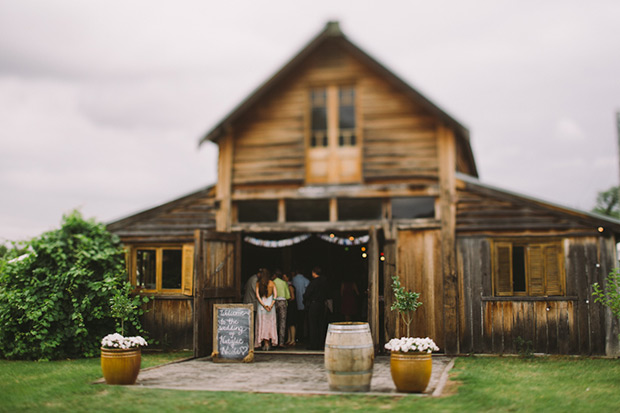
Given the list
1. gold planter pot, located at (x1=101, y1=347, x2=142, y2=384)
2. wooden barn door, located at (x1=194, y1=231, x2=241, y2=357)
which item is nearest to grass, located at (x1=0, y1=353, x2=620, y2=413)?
gold planter pot, located at (x1=101, y1=347, x2=142, y2=384)

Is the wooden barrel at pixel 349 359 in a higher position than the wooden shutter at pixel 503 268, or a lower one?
lower

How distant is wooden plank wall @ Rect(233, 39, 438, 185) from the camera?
45.1 ft

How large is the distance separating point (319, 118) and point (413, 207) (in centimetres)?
284

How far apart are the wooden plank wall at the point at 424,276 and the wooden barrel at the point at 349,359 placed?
423 cm

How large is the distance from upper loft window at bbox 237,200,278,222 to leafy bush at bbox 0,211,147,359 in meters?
2.89

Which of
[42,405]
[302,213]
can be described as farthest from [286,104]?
[42,405]

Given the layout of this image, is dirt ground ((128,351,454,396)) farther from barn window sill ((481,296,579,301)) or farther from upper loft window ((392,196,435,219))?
upper loft window ((392,196,435,219))

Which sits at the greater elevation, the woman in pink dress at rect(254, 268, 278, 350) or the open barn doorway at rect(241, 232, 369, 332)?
the open barn doorway at rect(241, 232, 369, 332)

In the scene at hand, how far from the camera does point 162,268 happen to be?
1477cm

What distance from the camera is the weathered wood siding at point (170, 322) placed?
570 inches

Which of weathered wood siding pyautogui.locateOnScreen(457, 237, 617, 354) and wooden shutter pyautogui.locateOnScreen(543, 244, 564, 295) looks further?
wooden shutter pyautogui.locateOnScreen(543, 244, 564, 295)

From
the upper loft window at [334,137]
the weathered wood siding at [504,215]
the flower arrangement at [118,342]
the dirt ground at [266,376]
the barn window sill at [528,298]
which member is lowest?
the dirt ground at [266,376]

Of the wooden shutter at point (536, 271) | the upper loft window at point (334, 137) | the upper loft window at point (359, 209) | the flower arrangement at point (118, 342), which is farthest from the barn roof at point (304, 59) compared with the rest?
the flower arrangement at point (118, 342)

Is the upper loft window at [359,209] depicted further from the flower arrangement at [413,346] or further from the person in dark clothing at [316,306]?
the flower arrangement at [413,346]
